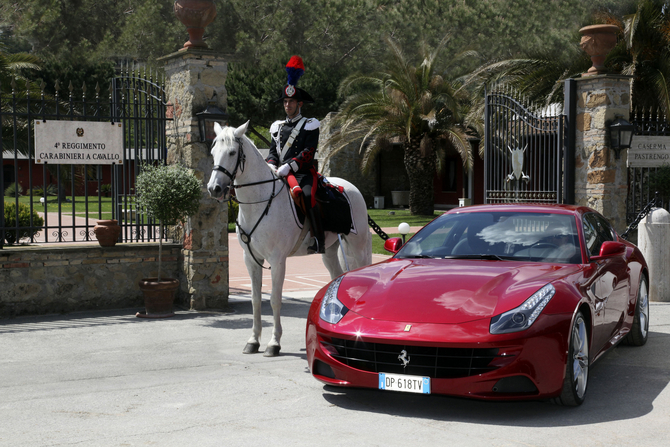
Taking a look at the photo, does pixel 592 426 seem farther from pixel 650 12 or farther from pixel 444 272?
pixel 650 12

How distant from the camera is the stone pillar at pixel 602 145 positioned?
12.6m

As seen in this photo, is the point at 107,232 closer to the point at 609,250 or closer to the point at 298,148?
the point at 298,148

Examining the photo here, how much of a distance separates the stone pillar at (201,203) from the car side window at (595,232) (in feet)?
17.0

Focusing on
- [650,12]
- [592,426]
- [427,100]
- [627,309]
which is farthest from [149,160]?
[427,100]

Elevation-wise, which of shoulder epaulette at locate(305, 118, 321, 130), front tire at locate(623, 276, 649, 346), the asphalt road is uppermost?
shoulder epaulette at locate(305, 118, 321, 130)

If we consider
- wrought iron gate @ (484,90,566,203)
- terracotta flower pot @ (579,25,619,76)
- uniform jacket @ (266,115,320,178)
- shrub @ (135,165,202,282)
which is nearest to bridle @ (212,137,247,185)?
uniform jacket @ (266,115,320,178)

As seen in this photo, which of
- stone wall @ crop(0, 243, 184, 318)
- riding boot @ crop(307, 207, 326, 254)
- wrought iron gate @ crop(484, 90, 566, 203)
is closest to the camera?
riding boot @ crop(307, 207, 326, 254)

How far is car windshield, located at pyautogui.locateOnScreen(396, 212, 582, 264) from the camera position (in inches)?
244

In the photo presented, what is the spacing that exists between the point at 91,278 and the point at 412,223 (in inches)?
682

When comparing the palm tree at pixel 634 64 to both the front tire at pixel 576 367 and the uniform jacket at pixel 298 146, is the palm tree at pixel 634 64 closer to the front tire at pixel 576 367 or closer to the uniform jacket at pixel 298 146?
the uniform jacket at pixel 298 146

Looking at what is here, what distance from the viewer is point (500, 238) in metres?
6.44

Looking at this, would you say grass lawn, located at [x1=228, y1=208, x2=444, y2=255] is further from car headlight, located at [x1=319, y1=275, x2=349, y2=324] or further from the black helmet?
car headlight, located at [x1=319, y1=275, x2=349, y2=324]

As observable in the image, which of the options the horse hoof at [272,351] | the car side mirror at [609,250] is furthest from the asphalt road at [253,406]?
the car side mirror at [609,250]

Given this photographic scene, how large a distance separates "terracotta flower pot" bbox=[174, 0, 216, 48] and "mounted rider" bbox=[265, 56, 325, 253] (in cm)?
302
